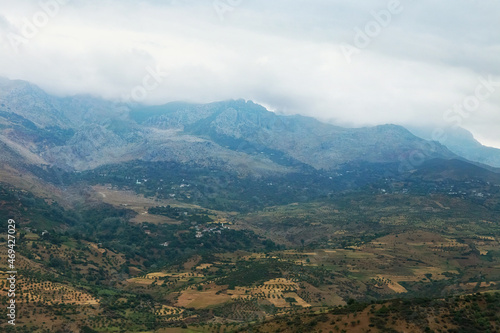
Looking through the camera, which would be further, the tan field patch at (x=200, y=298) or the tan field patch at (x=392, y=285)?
the tan field patch at (x=392, y=285)

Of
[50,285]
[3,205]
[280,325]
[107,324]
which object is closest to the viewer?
[280,325]

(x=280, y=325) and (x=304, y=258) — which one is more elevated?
(x=280, y=325)

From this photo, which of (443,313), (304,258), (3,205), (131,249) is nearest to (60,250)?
(131,249)

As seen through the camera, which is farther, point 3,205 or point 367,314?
point 3,205

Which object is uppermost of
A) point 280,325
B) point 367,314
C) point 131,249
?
point 367,314

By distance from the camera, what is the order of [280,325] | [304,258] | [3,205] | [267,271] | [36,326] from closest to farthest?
[280,325]
[36,326]
[267,271]
[304,258]
[3,205]

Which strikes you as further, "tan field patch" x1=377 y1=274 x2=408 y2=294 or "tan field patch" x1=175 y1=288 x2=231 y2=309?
"tan field patch" x1=377 y1=274 x2=408 y2=294

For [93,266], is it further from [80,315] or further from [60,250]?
[80,315]

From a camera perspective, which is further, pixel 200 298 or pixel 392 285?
pixel 392 285

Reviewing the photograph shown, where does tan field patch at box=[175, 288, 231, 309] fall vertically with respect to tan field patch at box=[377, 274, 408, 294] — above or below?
above

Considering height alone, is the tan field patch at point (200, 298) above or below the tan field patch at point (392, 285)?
above

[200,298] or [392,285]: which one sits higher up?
[200,298]
